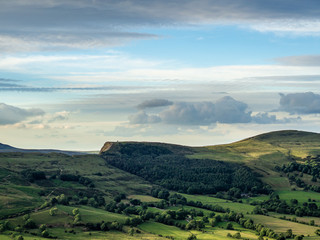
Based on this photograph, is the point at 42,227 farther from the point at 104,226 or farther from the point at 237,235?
the point at 237,235

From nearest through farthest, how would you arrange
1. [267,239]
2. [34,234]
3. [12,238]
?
[12,238]
[34,234]
[267,239]

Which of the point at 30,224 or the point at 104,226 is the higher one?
the point at 30,224

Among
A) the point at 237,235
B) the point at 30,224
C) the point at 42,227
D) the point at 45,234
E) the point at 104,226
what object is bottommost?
the point at 237,235

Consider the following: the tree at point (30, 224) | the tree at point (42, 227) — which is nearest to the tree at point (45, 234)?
the tree at point (42, 227)

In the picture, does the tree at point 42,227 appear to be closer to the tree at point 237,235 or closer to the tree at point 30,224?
the tree at point 30,224

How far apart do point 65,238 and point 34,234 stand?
15042mm

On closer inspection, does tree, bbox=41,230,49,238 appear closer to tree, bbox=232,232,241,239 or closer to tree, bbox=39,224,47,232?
tree, bbox=39,224,47,232

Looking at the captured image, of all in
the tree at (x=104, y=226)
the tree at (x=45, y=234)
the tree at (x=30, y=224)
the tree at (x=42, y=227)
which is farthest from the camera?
the tree at (x=104, y=226)

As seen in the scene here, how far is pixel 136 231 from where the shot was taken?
199875mm

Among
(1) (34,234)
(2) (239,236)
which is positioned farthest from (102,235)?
(2) (239,236)

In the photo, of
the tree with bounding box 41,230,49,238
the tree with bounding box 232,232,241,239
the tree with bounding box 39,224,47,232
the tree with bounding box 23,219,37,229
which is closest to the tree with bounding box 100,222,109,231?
the tree with bounding box 39,224,47,232

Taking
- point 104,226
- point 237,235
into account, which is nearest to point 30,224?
point 104,226

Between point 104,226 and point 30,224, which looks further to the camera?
point 104,226

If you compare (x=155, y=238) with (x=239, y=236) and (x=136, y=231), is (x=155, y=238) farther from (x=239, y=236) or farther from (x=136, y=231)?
(x=239, y=236)
